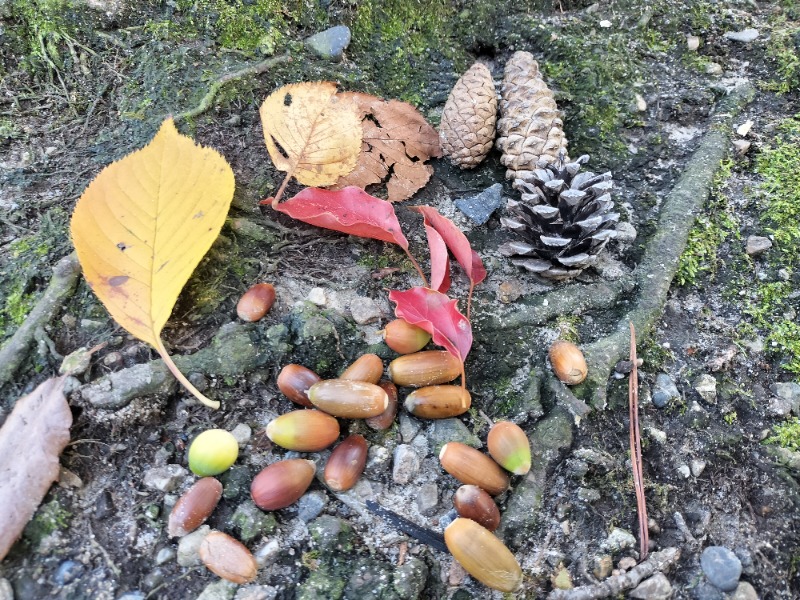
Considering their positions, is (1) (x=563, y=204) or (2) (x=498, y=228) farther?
(2) (x=498, y=228)

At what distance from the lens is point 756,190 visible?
5.89ft

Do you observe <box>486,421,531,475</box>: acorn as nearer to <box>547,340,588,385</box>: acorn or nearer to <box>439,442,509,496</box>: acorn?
<box>439,442,509,496</box>: acorn

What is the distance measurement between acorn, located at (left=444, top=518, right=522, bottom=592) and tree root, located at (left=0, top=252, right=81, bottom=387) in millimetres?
1005

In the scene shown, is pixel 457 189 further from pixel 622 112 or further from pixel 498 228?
pixel 622 112

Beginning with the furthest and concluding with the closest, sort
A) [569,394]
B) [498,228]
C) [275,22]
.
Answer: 1. [275,22]
2. [498,228]
3. [569,394]

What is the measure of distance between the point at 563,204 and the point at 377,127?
0.58 m

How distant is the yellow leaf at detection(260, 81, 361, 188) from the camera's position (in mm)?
1572

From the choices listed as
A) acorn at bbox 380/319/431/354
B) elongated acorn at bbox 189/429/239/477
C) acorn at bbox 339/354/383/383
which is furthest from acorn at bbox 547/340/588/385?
elongated acorn at bbox 189/429/239/477

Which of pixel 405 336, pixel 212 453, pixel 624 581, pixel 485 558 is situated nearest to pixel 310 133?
pixel 405 336

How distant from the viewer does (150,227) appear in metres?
1.33

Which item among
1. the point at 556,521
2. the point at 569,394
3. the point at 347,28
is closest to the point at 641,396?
the point at 569,394

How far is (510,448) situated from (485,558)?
23cm

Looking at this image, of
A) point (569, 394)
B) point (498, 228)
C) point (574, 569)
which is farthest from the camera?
point (498, 228)

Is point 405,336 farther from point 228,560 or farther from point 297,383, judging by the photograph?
point 228,560
